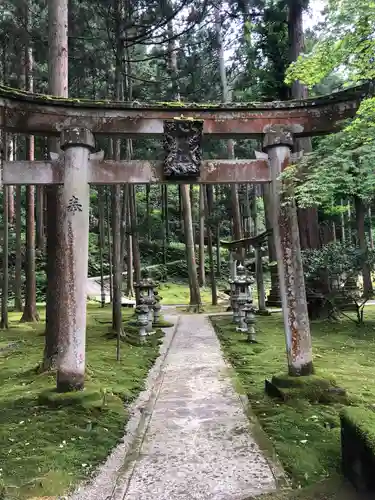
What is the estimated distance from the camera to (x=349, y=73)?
16.0 ft

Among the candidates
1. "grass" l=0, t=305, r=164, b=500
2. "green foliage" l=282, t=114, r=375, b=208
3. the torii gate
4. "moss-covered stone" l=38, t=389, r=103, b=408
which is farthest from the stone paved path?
"green foliage" l=282, t=114, r=375, b=208

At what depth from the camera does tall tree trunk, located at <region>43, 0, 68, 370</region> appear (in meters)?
6.90

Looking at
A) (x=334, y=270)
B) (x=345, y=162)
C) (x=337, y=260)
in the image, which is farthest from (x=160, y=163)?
(x=334, y=270)

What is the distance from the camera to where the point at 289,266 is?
542 centimetres

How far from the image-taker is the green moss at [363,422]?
2.91 metres

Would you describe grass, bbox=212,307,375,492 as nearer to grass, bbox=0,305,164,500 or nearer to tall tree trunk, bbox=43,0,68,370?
grass, bbox=0,305,164,500

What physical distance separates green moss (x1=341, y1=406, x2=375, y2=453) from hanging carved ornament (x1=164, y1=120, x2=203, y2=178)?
3264 millimetres

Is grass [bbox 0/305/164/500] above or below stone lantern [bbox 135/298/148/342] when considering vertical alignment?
below

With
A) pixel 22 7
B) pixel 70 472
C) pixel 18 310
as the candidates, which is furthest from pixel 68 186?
pixel 18 310

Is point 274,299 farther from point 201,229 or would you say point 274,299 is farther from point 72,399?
point 72,399

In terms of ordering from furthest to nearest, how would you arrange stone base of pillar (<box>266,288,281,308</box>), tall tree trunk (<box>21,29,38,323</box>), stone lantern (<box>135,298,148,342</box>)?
stone base of pillar (<box>266,288,281,308</box>)
tall tree trunk (<box>21,29,38,323</box>)
stone lantern (<box>135,298,148,342</box>)

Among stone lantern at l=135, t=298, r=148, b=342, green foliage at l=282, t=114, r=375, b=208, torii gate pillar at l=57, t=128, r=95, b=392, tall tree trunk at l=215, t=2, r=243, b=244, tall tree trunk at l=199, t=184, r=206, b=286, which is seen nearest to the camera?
green foliage at l=282, t=114, r=375, b=208

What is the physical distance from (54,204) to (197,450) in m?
4.68

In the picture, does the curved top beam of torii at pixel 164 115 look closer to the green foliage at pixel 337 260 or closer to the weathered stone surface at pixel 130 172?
the weathered stone surface at pixel 130 172
